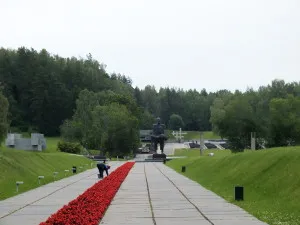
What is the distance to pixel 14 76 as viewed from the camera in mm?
153750

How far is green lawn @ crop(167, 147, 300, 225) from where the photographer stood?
17453mm

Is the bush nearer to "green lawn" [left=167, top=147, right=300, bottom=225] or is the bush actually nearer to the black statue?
the black statue

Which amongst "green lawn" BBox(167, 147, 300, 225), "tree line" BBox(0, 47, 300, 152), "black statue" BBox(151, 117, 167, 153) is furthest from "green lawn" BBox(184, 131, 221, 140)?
"green lawn" BBox(167, 147, 300, 225)

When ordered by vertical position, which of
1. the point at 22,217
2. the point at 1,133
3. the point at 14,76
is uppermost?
the point at 14,76

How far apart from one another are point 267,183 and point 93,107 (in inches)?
4082

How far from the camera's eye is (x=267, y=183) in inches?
936

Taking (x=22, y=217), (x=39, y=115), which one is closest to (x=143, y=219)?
(x=22, y=217)

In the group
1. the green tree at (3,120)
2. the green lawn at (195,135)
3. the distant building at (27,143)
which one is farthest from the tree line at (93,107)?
the green lawn at (195,135)

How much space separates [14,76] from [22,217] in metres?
141

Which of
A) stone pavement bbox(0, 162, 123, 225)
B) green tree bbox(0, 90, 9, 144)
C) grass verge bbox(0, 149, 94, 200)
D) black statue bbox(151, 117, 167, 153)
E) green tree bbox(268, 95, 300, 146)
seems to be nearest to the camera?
stone pavement bbox(0, 162, 123, 225)

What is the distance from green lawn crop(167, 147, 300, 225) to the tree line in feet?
159

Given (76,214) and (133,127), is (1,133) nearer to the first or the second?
(133,127)

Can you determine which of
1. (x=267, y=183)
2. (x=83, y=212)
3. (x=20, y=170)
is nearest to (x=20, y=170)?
(x=20, y=170)

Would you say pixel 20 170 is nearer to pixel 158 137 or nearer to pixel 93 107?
pixel 158 137
